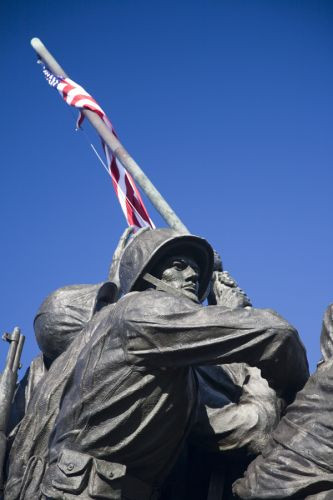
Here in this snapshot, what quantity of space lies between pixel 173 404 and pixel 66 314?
2.02 meters

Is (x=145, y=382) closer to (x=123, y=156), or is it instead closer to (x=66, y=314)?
(x=66, y=314)

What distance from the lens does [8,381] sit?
9617 mm

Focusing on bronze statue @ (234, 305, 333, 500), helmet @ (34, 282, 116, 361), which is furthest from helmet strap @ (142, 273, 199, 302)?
bronze statue @ (234, 305, 333, 500)

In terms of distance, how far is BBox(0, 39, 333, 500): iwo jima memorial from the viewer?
7.71m

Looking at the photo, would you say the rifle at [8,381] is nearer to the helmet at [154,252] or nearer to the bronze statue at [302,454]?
the helmet at [154,252]

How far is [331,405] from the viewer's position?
775cm

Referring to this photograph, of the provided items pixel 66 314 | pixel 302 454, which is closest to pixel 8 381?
pixel 66 314

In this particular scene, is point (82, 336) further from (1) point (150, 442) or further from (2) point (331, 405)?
(2) point (331, 405)

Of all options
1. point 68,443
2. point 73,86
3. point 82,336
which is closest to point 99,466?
point 68,443

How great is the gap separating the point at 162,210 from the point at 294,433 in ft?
17.5

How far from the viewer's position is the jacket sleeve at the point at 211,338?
7.68m

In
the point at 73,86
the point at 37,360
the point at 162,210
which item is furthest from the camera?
the point at 73,86

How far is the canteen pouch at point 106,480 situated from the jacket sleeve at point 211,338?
29.2 inches

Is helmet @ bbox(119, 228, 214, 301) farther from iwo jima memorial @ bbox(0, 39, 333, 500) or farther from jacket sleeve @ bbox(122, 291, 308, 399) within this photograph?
jacket sleeve @ bbox(122, 291, 308, 399)
